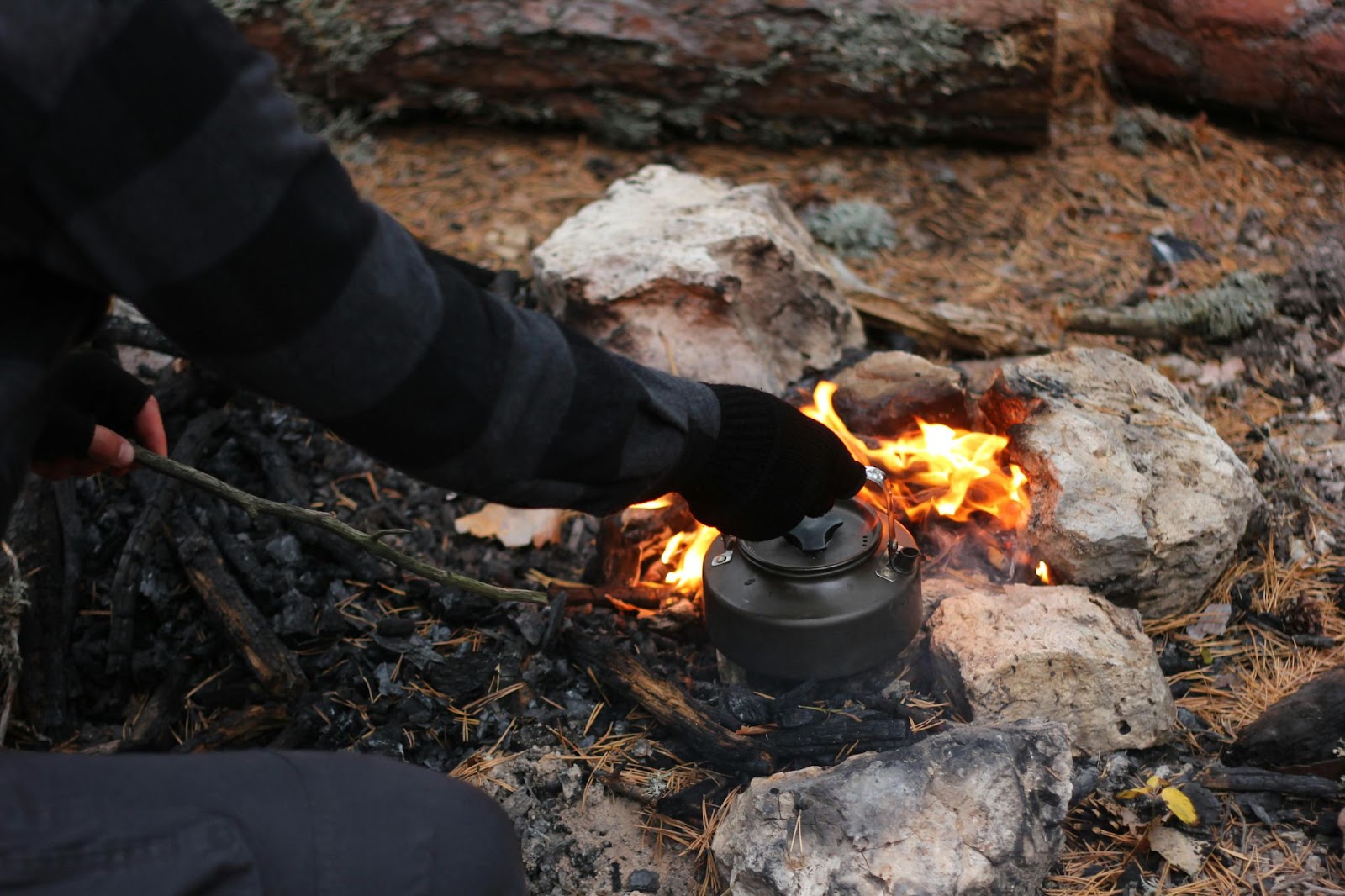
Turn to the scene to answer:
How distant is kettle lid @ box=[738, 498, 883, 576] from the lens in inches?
110

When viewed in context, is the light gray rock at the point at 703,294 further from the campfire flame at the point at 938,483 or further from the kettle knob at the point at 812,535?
the kettle knob at the point at 812,535

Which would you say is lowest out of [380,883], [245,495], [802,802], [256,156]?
[802,802]

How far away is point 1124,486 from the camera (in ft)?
9.96

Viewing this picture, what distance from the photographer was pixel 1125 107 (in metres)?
5.55

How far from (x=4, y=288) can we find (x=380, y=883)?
957 mm

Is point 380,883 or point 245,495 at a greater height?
point 380,883

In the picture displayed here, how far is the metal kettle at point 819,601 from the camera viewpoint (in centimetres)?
275

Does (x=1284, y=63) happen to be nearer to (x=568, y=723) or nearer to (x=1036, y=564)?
(x=1036, y=564)

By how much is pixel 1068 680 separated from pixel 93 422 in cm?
228

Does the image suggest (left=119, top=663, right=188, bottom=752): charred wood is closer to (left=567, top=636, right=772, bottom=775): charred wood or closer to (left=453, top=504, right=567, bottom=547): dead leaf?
(left=453, top=504, right=567, bottom=547): dead leaf

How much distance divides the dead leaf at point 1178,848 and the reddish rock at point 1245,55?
374 cm

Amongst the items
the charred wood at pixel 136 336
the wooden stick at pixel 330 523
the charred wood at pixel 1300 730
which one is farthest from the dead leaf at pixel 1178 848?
the charred wood at pixel 136 336

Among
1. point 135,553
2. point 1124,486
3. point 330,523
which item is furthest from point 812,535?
point 135,553

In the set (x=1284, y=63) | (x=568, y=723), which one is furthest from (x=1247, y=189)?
(x=568, y=723)
